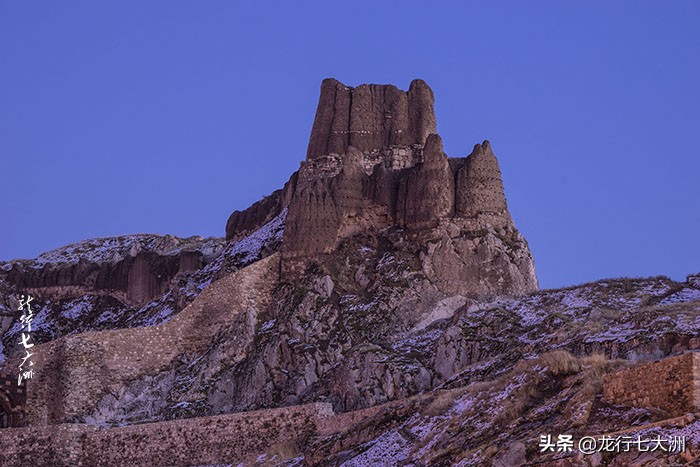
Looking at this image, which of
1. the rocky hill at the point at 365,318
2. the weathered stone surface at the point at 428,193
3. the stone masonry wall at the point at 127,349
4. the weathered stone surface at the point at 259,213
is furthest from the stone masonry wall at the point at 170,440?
the weathered stone surface at the point at 259,213

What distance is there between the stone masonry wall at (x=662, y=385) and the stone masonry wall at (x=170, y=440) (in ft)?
52.6

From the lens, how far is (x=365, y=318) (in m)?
51.4

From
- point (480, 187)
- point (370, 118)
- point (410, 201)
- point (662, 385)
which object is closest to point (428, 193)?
point (410, 201)

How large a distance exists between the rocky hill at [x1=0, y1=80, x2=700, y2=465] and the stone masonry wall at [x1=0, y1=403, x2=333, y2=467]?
310 mm

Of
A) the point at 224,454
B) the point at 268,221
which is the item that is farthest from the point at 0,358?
the point at 224,454

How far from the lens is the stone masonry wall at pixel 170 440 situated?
4253 centimetres

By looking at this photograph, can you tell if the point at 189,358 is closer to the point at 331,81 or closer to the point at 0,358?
the point at 331,81

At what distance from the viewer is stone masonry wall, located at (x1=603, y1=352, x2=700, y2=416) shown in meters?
24.4

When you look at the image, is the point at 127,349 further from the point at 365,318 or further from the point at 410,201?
the point at 410,201

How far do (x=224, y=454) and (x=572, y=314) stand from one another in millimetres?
12511

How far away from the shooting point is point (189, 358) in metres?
54.5

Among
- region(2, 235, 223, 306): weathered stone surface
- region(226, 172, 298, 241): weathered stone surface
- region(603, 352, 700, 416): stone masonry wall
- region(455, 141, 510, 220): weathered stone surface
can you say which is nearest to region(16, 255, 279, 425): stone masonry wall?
region(455, 141, 510, 220): weathered stone surface

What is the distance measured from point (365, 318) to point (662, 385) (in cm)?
2685

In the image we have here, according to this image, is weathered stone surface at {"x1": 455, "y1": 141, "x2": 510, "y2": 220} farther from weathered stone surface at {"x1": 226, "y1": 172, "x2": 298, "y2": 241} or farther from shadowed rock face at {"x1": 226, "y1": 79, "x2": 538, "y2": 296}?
weathered stone surface at {"x1": 226, "y1": 172, "x2": 298, "y2": 241}
